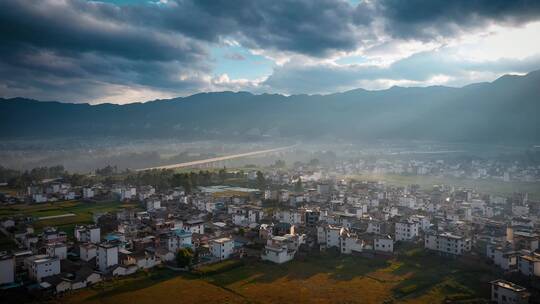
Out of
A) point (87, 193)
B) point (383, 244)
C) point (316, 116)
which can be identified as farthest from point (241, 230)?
point (316, 116)

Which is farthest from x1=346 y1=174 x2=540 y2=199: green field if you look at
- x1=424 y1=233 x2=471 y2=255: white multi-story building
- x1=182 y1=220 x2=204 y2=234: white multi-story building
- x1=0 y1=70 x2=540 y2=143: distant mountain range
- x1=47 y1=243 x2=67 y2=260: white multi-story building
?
x1=0 y1=70 x2=540 y2=143: distant mountain range

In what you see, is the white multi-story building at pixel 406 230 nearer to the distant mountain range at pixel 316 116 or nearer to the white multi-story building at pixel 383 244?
the white multi-story building at pixel 383 244

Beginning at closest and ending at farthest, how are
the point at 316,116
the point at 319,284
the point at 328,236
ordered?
1. the point at 319,284
2. the point at 328,236
3. the point at 316,116

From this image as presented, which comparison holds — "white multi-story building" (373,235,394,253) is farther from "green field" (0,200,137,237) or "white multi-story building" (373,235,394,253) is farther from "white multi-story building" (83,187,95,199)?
"white multi-story building" (83,187,95,199)

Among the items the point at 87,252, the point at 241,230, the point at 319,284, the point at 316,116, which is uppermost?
the point at 316,116

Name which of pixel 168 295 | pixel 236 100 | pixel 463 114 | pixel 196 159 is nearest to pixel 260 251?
pixel 168 295

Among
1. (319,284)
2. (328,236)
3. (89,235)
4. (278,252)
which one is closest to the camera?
(319,284)

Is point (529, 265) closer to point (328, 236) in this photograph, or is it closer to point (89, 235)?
point (328, 236)

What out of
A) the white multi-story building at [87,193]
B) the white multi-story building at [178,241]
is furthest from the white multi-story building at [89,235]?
the white multi-story building at [87,193]
